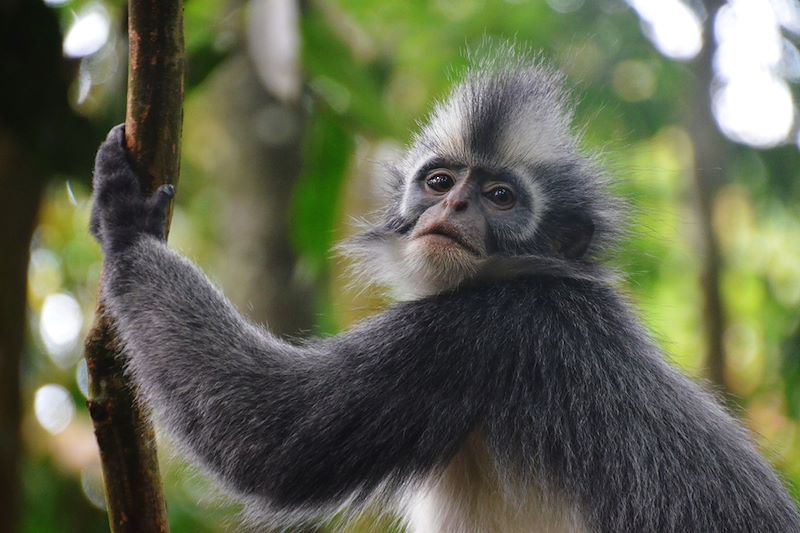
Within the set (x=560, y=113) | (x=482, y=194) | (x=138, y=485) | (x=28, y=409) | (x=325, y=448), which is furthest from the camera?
(x=28, y=409)

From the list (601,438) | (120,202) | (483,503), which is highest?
(120,202)

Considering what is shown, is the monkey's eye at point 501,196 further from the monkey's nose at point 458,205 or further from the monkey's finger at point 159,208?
the monkey's finger at point 159,208

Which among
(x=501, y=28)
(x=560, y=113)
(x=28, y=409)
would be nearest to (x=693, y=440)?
(x=560, y=113)

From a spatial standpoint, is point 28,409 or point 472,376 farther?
point 28,409

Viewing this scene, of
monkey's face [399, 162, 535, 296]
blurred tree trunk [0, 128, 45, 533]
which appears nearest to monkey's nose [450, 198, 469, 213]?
monkey's face [399, 162, 535, 296]

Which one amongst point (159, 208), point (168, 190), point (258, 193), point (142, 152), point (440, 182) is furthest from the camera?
point (258, 193)

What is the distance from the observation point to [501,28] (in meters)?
11.4

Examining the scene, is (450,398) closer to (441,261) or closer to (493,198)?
(441,261)

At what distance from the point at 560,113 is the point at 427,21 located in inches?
212

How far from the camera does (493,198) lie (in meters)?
6.18

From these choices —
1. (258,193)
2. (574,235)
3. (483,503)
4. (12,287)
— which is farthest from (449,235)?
(258,193)

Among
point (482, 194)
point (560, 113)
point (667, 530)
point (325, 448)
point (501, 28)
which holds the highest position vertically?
point (501, 28)

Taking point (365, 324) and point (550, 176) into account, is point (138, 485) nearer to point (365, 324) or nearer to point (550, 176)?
point (365, 324)

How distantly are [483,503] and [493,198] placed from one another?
179 cm
